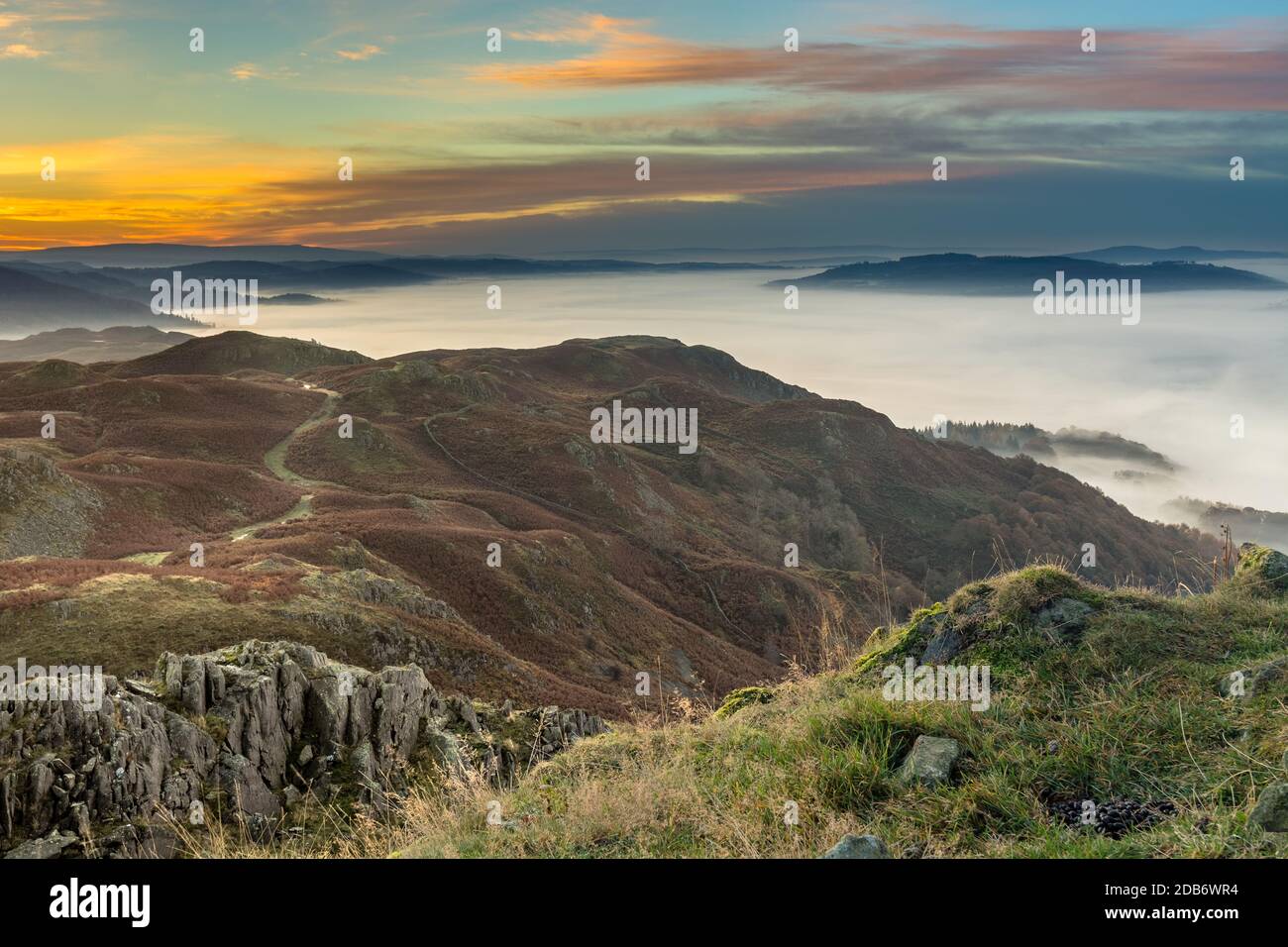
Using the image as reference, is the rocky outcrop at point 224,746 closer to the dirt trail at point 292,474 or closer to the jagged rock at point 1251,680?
the jagged rock at point 1251,680

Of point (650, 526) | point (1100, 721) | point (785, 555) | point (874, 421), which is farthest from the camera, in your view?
point (874, 421)

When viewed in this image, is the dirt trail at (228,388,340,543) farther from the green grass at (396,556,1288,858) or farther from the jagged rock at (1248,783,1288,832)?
the jagged rock at (1248,783,1288,832)

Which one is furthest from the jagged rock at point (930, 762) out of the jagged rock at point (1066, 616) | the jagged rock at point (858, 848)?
the jagged rock at point (1066, 616)

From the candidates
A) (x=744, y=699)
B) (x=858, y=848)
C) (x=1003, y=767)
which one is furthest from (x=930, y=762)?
(x=744, y=699)

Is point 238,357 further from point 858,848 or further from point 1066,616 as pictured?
point 858,848

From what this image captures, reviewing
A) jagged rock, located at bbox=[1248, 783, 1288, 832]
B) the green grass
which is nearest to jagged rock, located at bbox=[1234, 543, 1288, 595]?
the green grass
